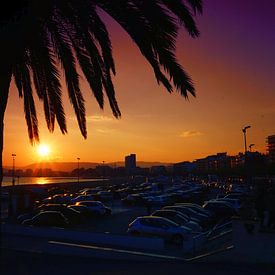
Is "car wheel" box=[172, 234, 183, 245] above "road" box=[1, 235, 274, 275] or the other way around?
the other way around

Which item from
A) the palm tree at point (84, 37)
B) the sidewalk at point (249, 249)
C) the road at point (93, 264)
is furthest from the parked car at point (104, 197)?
the palm tree at point (84, 37)

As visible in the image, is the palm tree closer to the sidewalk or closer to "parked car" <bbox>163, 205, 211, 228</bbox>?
the sidewalk

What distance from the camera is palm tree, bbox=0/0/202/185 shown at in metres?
9.00

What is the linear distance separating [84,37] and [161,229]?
1441cm

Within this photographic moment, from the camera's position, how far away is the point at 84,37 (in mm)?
9805

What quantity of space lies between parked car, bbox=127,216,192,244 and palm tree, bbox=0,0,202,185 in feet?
41.1

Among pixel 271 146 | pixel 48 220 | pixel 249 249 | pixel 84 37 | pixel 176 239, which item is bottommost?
pixel 176 239

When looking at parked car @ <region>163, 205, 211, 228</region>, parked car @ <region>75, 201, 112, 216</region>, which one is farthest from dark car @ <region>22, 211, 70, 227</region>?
parked car @ <region>75, 201, 112, 216</region>

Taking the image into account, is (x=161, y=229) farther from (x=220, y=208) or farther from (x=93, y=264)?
(x=220, y=208)

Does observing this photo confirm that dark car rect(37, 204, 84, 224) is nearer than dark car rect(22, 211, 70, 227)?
No

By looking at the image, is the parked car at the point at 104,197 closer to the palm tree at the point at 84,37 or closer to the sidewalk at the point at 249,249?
the sidewalk at the point at 249,249

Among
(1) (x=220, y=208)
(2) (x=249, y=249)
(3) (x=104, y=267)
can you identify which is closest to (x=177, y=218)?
(1) (x=220, y=208)

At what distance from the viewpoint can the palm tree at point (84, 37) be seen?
900 centimetres

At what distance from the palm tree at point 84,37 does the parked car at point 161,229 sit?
12516mm
